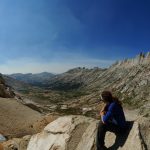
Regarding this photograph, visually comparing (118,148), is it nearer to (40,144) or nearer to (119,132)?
(119,132)

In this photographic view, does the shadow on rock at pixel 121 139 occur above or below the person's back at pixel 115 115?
below

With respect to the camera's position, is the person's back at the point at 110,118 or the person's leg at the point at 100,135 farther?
the person's leg at the point at 100,135

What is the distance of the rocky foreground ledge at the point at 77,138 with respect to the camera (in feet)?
45.2

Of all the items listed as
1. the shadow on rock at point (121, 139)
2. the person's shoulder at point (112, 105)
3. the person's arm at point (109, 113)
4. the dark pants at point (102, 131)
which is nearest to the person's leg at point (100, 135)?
the dark pants at point (102, 131)

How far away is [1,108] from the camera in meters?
43.1

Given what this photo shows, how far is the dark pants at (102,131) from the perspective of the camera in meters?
14.1

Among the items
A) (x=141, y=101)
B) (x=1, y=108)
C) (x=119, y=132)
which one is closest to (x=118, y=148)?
(x=119, y=132)

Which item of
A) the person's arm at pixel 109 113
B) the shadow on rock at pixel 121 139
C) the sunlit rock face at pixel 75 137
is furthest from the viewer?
the shadow on rock at pixel 121 139

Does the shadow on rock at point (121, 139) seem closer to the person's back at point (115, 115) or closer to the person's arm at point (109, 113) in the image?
the person's back at point (115, 115)

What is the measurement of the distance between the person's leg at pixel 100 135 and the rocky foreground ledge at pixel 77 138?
0.62m

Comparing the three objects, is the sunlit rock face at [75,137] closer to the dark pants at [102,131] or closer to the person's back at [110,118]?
the dark pants at [102,131]

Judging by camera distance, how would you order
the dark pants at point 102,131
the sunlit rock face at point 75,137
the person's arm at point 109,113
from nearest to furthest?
1. the person's arm at point 109,113
2. the sunlit rock face at point 75,137
3. the dark pants at point 102,131

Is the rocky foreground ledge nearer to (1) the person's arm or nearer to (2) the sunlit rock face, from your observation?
(2) the sunlit rock face

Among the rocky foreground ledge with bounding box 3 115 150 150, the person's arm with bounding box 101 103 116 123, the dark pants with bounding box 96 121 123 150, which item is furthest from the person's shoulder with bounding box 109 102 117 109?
the rocky foreground ledge with bounding box 3 115 150 150
